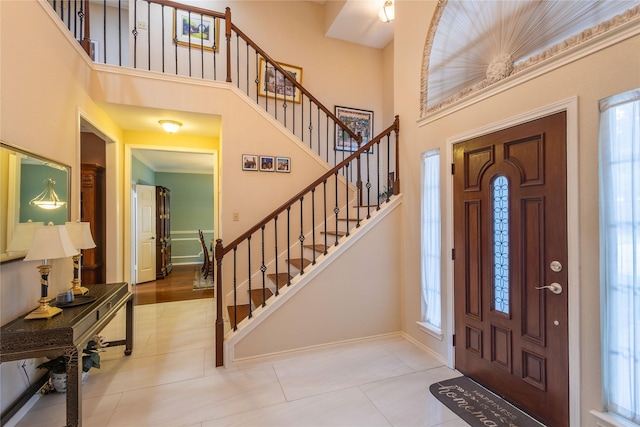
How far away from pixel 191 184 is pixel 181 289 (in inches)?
153

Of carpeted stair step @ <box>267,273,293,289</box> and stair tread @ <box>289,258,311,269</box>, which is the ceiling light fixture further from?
carpeted stair step @ <box>267,273,293,289</box>

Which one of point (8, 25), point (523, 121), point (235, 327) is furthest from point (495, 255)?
point (8, 25)

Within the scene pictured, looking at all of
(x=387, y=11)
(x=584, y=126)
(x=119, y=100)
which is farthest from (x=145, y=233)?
(x=584, y=126)

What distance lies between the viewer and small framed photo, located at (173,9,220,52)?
4.41 metres

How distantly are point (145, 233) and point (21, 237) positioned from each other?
13.8 ft

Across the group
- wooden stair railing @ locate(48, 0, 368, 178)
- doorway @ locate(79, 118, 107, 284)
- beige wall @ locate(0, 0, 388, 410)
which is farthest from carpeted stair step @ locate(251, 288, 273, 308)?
doorway @ locate(79, 118, 107, 284)

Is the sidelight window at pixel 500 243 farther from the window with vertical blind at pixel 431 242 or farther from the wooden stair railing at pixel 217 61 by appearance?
the wooden stair railing at pixel 217 61

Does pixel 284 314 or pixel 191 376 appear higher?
pixel 284 314

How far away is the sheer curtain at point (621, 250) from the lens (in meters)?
1.48

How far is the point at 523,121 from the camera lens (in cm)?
198

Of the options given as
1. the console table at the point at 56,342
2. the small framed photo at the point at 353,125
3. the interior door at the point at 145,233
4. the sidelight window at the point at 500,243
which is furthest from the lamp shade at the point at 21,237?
the small framed photo at the point at 353,125

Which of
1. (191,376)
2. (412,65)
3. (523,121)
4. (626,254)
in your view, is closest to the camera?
(626,254)

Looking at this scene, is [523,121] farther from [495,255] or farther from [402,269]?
[402,269]

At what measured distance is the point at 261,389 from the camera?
2264 mm
